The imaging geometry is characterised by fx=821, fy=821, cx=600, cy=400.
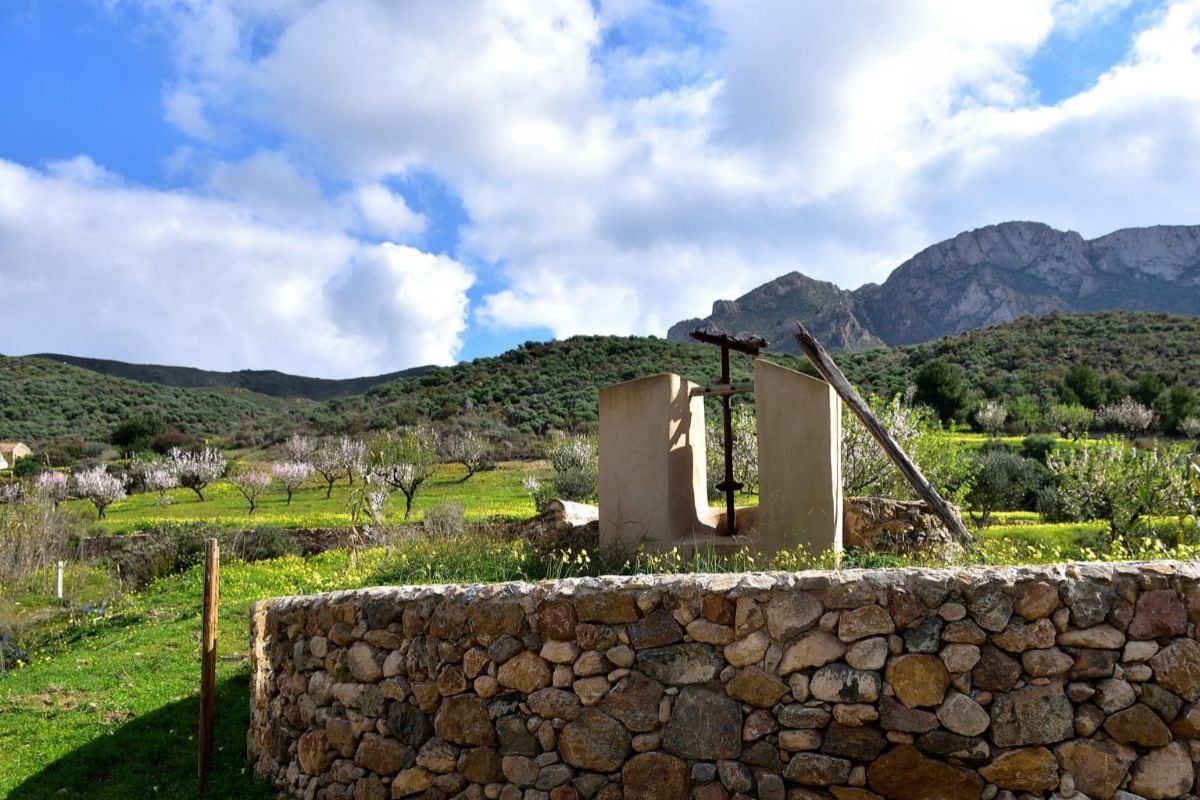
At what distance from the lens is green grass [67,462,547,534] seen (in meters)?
21.5

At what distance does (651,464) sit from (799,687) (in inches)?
168

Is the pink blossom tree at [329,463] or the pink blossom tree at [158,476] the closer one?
Result: the pink blossom tree at [329,463]

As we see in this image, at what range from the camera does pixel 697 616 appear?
4.73 meters


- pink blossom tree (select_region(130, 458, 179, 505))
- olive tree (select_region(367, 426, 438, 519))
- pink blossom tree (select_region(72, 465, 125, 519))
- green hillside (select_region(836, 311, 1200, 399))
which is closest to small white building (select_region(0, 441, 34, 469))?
pink blossom tree (select_region(130, 458, 179, 505))

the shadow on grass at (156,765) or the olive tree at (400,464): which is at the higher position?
the olive tree at (400,464)

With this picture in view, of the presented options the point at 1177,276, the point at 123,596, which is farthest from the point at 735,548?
the point at 1177,276

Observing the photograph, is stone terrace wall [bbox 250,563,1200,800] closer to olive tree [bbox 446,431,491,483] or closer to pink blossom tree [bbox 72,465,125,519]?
pink blossom tree [bbox 72,465,125,519]

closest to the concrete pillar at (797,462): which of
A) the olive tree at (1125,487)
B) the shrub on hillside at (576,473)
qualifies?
the olive tree at (1125,487)

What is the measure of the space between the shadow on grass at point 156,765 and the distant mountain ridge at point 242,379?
64845 millimetres

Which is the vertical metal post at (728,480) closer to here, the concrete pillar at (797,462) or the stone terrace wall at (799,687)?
the concrete pillar at (797,462)

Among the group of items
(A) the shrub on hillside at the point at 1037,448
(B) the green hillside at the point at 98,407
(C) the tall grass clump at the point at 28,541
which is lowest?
(C) the tall grass clump at the point at 28,541

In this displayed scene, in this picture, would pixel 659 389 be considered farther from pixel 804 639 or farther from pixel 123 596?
pixel 123 596

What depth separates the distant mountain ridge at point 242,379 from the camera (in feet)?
238

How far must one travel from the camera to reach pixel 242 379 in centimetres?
8044
